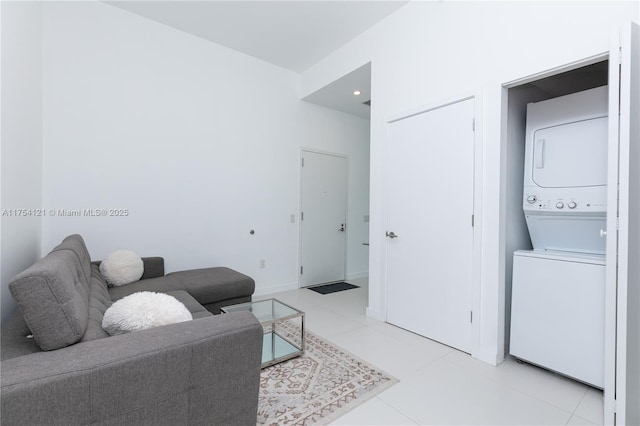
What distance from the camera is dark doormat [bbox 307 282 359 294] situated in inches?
167

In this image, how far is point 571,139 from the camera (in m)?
2.14

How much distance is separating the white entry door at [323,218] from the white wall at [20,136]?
9.38 feet

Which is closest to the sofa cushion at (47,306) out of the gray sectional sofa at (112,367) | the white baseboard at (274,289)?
the gray sectional sofa at (112,367)

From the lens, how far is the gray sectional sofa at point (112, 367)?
954mm

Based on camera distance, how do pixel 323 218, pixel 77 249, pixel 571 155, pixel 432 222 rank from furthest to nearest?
pixel 323 218 < pixel 432 222 < pixel 571 155 < pixel 77 249

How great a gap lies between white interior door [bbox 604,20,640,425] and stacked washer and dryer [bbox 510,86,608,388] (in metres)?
0.34

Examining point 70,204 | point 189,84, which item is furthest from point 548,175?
point 70,204

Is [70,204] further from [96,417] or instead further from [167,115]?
[96,417]

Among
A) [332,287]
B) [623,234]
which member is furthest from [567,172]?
[332,287]

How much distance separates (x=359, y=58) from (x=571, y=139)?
2.22 m

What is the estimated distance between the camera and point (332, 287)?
445cm

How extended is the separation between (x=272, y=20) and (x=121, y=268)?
9.36 ft

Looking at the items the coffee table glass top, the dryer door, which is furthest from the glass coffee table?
the dryer door

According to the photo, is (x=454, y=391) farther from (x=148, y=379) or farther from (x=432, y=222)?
(x=148, y=379)
